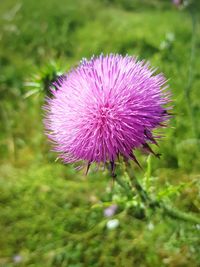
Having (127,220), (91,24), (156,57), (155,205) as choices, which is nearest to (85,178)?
(127,220)

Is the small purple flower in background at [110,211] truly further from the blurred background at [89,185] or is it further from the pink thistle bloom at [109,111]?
the pink thistle bloom at [109,111]

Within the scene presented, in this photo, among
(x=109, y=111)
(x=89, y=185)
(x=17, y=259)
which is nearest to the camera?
(x=109, y=111)

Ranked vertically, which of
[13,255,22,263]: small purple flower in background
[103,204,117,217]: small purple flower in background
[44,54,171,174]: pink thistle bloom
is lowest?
[13,255,22,263]: small purple flower in background

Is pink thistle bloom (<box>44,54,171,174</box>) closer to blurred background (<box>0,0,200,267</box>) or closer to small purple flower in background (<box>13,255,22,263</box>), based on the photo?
blurred background (<box>0,0,200,267</box>)

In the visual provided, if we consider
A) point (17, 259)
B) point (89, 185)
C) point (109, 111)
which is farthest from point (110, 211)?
point (109, 111)

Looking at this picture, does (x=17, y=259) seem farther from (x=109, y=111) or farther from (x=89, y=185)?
(x=109, y=111)

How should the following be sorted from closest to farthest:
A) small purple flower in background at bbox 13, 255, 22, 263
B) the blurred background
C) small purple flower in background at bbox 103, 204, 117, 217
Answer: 1. the blurred background
2. small purple flower in background at bbox 13, 255, 22, 263
3. small purple flower in background at bbox 103, 204, 117, 217

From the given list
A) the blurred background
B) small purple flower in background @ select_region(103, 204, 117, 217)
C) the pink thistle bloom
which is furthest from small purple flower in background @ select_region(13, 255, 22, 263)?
the pink thistle bloom
